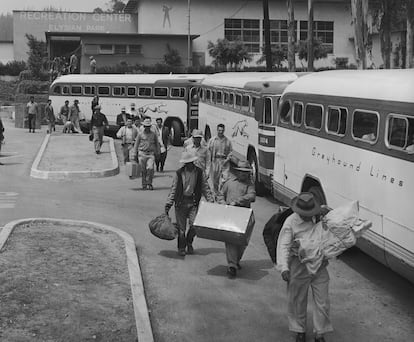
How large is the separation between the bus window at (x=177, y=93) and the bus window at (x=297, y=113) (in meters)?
16.4

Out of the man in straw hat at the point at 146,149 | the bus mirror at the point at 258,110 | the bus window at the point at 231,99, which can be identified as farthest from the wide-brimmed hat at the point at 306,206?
the bus window at the point at 231,99

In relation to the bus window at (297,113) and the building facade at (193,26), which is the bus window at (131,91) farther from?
the building facade at (193,26)

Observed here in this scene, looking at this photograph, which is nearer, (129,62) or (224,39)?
(129,62)

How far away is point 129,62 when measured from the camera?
60938mm

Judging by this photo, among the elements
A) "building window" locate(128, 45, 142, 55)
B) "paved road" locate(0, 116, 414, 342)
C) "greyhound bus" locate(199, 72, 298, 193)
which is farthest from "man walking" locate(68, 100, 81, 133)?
"building window" locate(128, 45, 142, 55)

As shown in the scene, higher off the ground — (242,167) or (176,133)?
(242,167)

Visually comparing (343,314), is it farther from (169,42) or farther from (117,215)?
(169,42)

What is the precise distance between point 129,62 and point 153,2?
30.1 ft

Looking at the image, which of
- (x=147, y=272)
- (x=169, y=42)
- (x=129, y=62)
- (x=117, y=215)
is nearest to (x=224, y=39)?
(x=169, y=42)

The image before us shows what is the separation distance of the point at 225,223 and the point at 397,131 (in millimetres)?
2553

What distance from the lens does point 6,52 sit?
75312 mm

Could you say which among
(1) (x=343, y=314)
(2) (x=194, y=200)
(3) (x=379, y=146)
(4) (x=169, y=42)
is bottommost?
(1) (x=343, y=314)

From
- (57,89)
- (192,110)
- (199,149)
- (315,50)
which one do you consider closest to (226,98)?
(199,149)

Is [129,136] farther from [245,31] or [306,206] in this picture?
[245,31]
